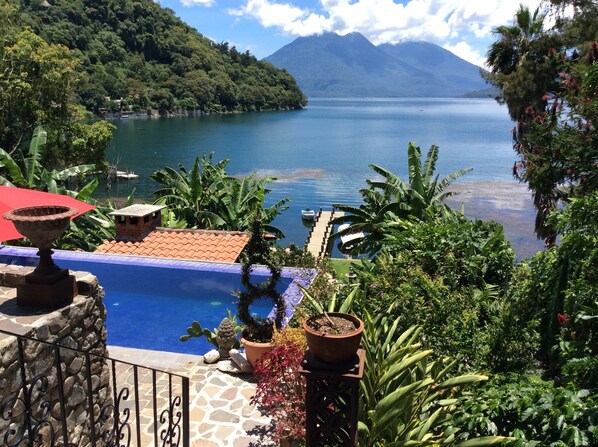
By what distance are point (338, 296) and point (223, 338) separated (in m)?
2.08

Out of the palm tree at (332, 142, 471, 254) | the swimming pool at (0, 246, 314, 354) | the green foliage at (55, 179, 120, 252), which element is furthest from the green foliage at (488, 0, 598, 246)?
the green foliage at (55, 179, 120, 252)

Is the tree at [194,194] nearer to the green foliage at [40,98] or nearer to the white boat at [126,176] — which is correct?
the green foliage at [40,98]

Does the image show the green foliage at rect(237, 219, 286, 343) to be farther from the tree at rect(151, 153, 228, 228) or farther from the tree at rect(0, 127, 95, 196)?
the tree at rect(0, 127, 95, 196)

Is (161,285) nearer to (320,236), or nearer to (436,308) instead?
(436,308)

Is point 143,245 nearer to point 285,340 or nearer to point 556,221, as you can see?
point 285,340

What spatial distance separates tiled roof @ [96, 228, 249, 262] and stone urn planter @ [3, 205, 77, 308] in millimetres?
8619

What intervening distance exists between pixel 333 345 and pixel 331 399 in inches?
16.4

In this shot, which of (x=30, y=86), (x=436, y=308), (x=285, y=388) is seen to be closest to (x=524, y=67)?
(x=436, y=308)

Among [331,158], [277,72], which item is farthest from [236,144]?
[277,72]

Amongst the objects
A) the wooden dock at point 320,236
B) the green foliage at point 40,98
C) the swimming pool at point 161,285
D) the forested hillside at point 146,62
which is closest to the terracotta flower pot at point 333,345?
the swimming pool at point 161,285

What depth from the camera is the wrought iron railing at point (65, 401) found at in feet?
11.1

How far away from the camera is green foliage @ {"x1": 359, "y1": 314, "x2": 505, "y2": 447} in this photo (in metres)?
4.40

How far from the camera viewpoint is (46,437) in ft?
14.4

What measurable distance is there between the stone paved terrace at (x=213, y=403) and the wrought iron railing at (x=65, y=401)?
535 millimetres
